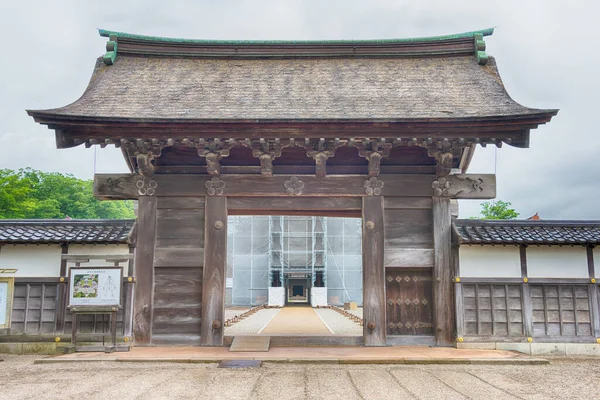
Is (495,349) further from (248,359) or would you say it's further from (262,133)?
(262,133)

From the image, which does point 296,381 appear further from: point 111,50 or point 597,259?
point 111,50

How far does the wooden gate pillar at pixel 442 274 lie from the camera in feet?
25.6

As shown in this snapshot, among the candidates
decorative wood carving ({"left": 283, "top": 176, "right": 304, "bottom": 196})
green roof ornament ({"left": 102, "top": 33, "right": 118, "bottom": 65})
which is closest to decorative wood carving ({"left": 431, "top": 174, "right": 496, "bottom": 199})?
decorative wood carving ({"left": 283, "top": 176, "right": 304, "bottom": 196})

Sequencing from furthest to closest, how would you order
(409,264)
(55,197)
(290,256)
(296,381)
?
(55,197), (290,256), (409,264), (296,381)

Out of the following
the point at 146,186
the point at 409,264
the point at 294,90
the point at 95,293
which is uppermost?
the point at 294,90

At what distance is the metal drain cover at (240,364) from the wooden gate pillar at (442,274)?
10.4 ft

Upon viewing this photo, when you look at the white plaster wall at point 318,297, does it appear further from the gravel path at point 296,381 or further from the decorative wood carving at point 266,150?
the gravel path at point 296,381

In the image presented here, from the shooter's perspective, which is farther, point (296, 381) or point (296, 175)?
point (296, 175)

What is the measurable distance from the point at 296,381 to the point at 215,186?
3789 mm

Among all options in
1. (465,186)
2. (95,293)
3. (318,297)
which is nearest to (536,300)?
(465,186)

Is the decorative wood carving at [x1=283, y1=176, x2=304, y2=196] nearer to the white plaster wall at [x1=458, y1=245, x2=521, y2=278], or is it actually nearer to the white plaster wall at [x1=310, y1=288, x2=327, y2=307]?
the white plaster wall at [x1=458, y1=245, x2=521, y2=278]

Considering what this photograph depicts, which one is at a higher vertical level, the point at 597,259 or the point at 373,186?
the point at 373,186

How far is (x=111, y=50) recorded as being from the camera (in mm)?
9961

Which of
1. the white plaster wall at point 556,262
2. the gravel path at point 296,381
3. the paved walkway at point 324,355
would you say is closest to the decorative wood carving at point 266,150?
the paved walkway at point 324,355
